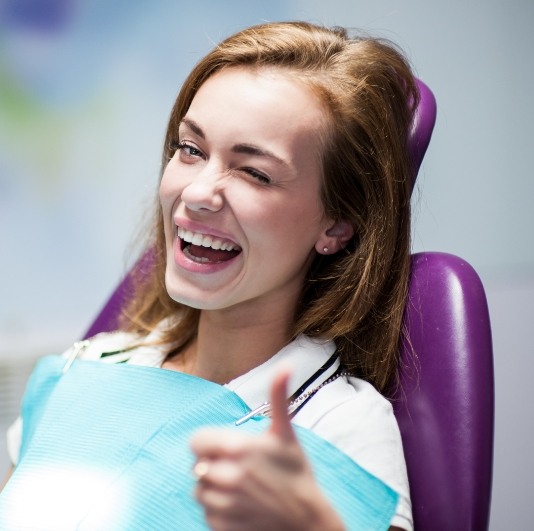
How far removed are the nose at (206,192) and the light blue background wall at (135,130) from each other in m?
1.31

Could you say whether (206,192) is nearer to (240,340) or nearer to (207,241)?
(207,241)

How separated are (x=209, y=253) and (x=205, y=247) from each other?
0.01 m

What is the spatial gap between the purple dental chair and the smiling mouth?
27 cm

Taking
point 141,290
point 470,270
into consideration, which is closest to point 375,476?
point 470,270

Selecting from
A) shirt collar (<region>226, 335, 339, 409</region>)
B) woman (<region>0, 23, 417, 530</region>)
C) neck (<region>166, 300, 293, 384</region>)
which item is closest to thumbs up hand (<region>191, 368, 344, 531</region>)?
woman (<region>0, 23, 417, 530</region>)

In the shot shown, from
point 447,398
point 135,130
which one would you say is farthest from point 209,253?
point 135,130

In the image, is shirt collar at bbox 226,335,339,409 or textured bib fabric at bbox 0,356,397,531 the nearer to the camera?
textured bib fabric at bbox 0,356,397,531

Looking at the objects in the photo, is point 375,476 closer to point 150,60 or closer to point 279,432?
point 279,432

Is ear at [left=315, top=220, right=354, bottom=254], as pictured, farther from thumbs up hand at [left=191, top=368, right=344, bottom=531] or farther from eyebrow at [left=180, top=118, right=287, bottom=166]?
thumbs up hand at [left=191, top=368, right=344, bottom=531]

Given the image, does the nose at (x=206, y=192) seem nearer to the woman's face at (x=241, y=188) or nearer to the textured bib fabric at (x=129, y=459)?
the woman's face at (x=241, y=188)

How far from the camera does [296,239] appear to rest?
3.93 feet

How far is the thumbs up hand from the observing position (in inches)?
28.1

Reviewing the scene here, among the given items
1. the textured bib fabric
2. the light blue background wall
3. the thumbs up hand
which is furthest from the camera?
the light blue background wall

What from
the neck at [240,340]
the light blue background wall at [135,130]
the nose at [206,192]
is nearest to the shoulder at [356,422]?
the neck at [240,340]
